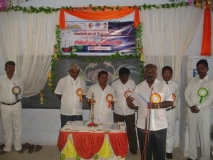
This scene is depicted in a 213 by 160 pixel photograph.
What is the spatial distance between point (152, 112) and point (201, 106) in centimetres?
123

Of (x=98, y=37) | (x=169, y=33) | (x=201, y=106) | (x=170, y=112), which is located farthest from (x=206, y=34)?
(x=98, y=37)

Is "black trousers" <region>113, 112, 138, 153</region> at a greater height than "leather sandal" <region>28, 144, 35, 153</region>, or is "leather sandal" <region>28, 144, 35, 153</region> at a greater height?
"black trousers" <region>113, 112, 138, 153</region>

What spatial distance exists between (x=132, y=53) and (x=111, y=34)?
568mm

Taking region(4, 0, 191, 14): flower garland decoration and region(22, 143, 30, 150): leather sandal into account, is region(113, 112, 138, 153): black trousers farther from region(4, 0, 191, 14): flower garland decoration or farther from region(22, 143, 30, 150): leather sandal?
region(4, 0, 191, 14): flower garland decoration

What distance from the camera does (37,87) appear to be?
16.7ft

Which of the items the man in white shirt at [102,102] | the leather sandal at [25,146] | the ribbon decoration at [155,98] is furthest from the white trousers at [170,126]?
the leather sandal at [25,146]

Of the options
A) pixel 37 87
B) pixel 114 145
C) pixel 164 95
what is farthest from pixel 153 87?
pixel 37 87

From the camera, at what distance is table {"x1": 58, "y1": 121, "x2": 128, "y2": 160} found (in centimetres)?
322

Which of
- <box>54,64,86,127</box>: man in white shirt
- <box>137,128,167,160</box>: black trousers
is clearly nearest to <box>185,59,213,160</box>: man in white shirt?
<box>137,128,167,160</box>: black trousers

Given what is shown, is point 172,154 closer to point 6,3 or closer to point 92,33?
point 92,33

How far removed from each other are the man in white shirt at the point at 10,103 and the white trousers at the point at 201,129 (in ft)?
10.1

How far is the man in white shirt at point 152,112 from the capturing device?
3.10m

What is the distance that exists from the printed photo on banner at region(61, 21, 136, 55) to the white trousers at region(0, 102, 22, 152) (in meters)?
1.48

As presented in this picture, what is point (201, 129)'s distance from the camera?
4059mm
